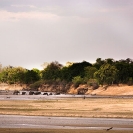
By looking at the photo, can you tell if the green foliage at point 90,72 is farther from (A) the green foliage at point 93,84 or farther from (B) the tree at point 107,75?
(B) the tree at point 107,75

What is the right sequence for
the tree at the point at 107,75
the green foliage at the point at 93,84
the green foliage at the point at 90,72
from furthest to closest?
1. the green foliage at the point at 90,72
2. the green foliage at the point at 93,84
3. the tree at the point at 107,75

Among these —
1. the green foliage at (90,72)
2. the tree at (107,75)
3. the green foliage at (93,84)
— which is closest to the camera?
the tree at (107,75)

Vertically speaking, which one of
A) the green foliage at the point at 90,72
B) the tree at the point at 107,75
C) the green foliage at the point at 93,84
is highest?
the green foliage at the point at 90,72

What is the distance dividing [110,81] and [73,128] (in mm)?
104908

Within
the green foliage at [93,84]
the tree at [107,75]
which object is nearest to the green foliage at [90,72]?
the green foliage at [93,84]

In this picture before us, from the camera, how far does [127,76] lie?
14850 cm

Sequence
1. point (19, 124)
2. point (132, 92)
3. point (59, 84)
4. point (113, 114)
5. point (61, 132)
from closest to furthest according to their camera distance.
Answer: point (61, 132)
point (19, 124)
point (113, 114)
point (132, 92)
point (59, 84)

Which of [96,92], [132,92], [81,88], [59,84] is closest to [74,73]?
[59,84]

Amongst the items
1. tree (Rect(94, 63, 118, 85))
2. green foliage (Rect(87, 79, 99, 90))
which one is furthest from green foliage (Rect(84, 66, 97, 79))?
tree (Rect(94, 63, 118, 85))

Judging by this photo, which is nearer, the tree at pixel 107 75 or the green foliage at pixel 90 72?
the tree at pixel 107 75

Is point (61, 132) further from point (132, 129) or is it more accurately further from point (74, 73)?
point (74, 73)

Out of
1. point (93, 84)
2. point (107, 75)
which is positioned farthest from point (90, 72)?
point (107, 75)

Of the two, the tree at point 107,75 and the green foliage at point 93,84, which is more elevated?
the tree at point 107,75

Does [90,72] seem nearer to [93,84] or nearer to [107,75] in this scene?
[93,84]
